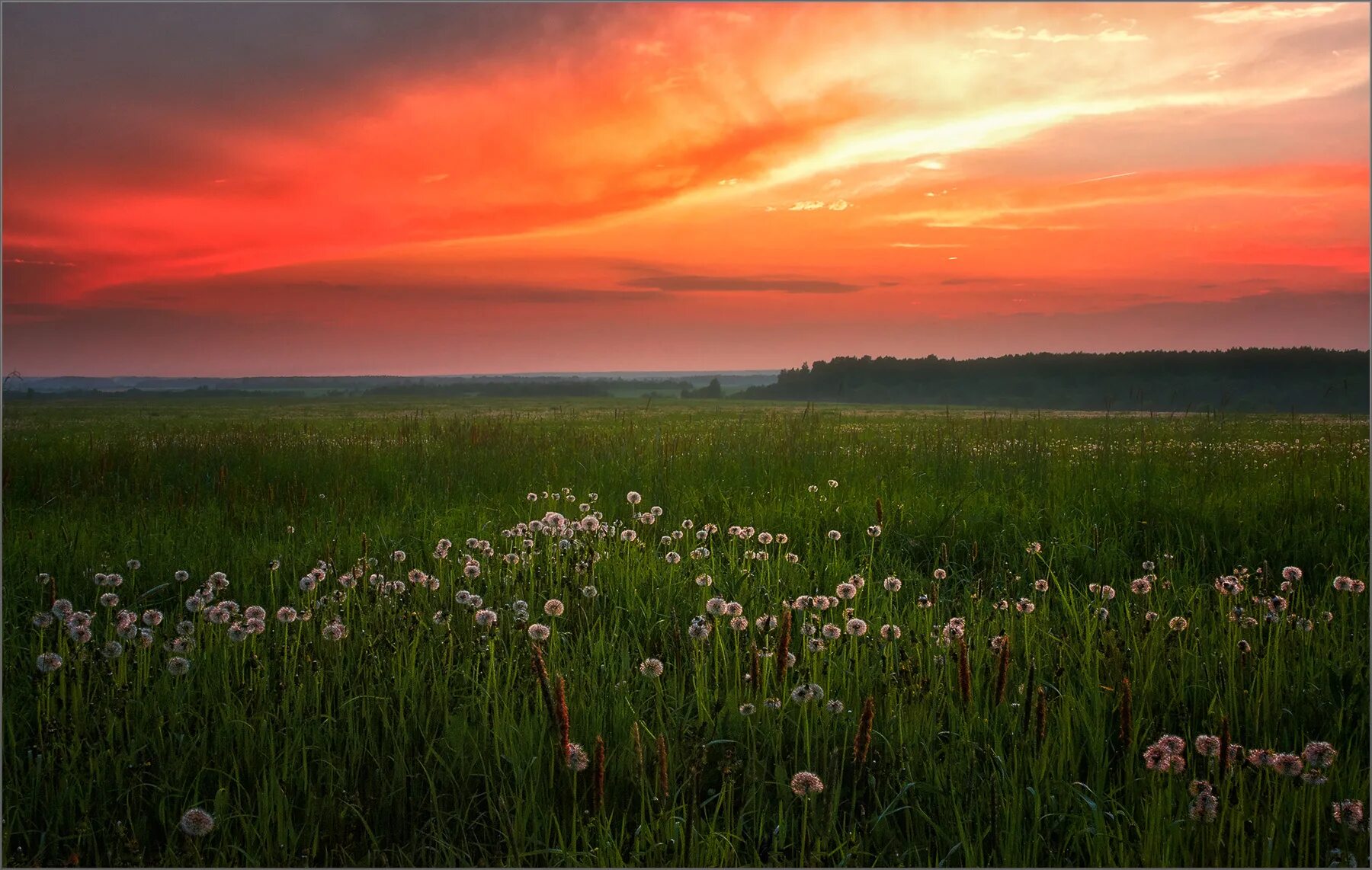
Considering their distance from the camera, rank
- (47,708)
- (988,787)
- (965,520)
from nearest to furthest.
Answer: (988,787) < (47,708) < (965,520)

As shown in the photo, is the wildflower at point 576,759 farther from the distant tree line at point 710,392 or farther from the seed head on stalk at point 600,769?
the distant tree line at point 710,392

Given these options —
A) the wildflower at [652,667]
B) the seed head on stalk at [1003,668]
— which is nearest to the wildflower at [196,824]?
the wildflower at [652,667]

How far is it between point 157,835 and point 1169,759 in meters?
3.43

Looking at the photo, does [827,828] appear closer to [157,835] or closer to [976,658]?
[976,658]

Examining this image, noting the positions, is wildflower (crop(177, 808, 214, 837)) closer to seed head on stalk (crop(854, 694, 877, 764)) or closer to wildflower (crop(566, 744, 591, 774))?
wildflower (crop(566, 744, 591, 774))

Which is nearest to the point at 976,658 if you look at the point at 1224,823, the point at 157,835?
the point at 1224,823

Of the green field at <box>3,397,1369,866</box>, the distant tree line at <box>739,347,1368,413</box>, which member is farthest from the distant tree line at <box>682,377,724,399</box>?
the green field at <box>3,397,1369,866</box>

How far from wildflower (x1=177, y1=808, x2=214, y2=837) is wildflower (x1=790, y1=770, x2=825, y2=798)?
5.74ft

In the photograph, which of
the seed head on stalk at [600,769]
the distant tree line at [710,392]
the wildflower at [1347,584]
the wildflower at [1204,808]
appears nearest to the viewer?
the seed head on stalk at [600,769]

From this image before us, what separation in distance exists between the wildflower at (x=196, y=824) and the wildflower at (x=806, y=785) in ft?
5.74

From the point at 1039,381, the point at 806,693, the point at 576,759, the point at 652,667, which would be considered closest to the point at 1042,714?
the point at 806,693

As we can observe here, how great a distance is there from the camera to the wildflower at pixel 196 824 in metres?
2.27

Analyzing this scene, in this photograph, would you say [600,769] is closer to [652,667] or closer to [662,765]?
[662,765]

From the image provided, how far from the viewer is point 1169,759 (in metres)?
2.49
